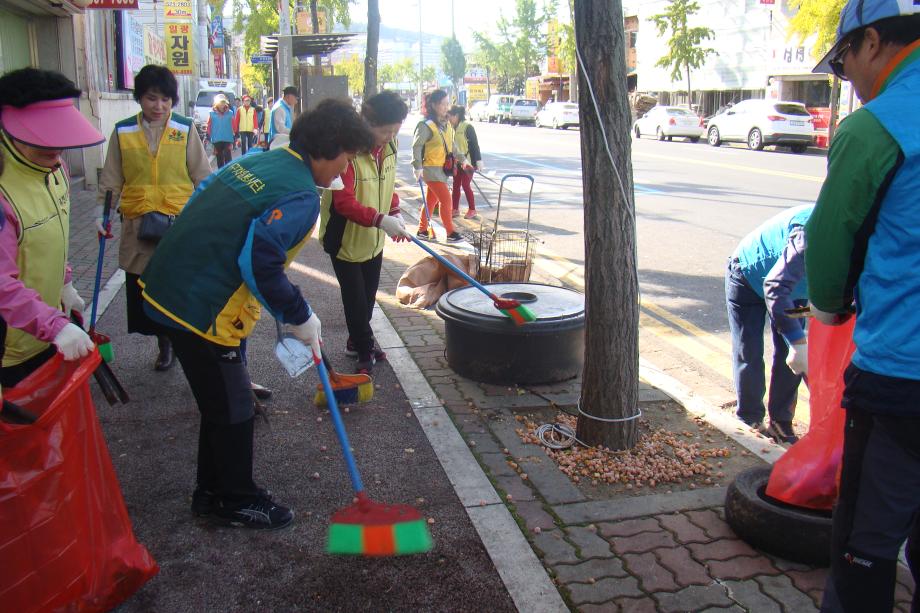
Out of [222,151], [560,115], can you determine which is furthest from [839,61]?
[560,115]

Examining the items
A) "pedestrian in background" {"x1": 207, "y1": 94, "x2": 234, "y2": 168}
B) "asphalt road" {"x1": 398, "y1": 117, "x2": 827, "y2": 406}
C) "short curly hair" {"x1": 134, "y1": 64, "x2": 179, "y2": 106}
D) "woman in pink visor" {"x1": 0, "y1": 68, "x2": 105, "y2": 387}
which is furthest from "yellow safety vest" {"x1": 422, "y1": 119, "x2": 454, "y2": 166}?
"pedestrian in background" {"x1": 207, "y1": 94, "x2": 234, "y2": 168}

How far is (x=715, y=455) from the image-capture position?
4023 mm

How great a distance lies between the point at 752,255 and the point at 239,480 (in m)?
2.78

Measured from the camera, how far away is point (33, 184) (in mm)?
2961

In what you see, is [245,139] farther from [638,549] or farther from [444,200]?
[638,549]

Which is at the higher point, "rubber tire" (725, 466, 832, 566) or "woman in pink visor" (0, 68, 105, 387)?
Answer: "woman in pink visor" (0, 68, 105, 387)

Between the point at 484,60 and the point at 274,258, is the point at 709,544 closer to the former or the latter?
the point at 274,258

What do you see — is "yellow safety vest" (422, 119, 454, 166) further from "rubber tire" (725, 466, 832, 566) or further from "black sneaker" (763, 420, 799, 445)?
"rubber tire" (725, 466, 832, 566)

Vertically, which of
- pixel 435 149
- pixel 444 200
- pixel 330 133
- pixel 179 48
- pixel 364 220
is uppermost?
pixel 179 48

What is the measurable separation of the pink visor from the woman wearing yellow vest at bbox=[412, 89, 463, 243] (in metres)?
7.06

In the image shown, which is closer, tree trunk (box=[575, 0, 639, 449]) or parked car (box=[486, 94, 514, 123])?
tree trunk (box=[575, 0, 639, 449])

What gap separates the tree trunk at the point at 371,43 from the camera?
14.6m

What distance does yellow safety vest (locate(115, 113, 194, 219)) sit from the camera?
15.2ft

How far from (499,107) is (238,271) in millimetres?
48209
